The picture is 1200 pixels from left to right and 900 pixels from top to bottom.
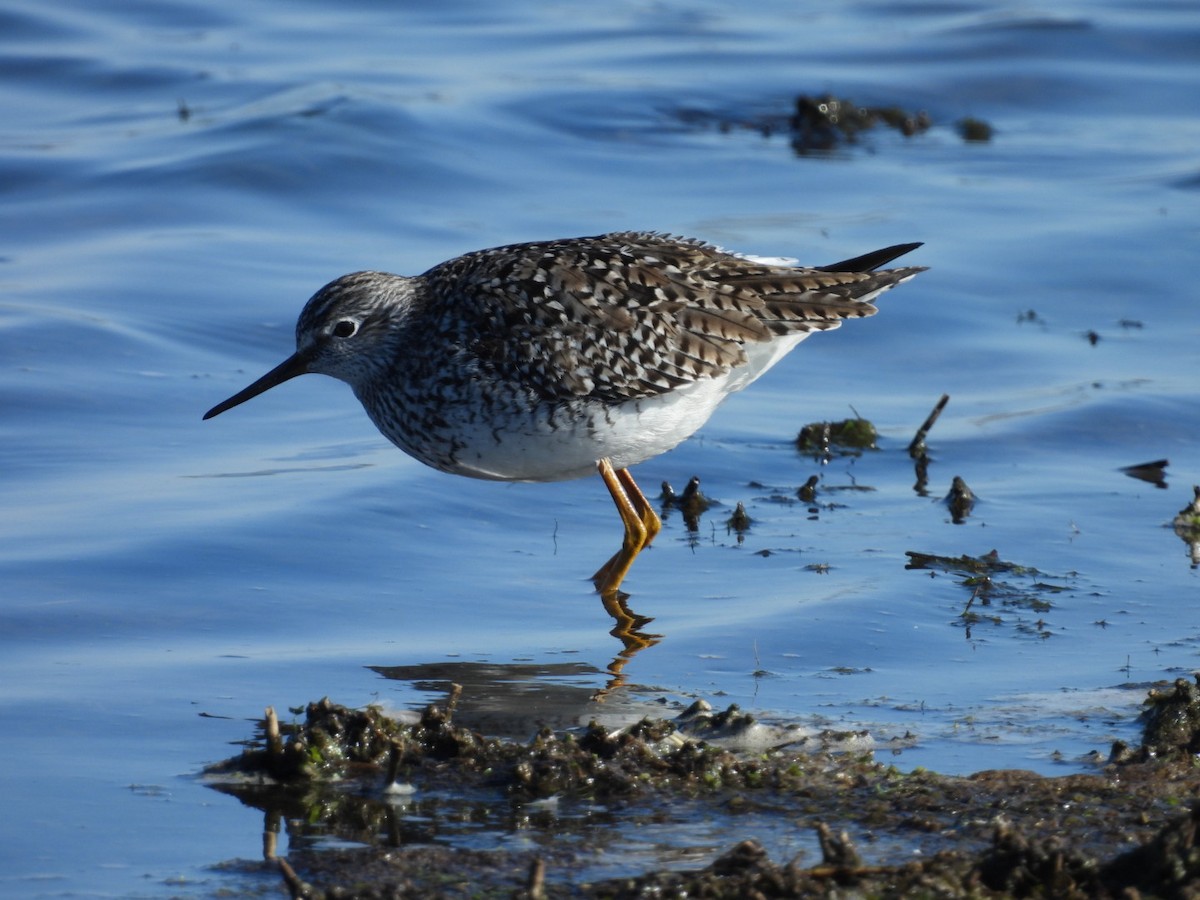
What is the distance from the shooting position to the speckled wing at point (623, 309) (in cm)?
796

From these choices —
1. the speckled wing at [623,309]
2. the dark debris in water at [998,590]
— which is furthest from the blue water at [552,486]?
the speckled wing at [623,309]

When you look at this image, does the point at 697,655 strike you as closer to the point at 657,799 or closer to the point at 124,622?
the point at 657,799

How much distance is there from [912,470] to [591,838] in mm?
5222

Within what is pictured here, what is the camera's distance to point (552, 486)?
9766 mm

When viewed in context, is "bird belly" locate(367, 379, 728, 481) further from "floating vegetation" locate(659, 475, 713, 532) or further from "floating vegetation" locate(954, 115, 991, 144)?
"floating vegetation" locate(954, 115, 991, 144)

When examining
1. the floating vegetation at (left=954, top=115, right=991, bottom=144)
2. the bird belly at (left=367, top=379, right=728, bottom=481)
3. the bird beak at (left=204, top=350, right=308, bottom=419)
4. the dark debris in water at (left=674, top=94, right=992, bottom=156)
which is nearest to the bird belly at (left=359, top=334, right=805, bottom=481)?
the bird belly at (left=367, top=379, right=728, bottom=481)

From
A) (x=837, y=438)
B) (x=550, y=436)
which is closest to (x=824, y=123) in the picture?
(x=837, y=438)

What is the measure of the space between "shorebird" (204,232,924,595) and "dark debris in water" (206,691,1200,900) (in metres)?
2.20

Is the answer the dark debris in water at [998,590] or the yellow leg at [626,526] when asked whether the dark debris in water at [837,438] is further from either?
the dark debris in water at [998,590]

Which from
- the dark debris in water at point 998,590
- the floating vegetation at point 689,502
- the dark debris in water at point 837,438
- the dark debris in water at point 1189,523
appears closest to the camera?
the dark debris in water at point 998,590

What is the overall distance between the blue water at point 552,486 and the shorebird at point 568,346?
66 centimetres

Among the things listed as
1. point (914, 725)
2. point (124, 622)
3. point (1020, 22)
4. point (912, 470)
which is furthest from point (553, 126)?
point (914, 725)

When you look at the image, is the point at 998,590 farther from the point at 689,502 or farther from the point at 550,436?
the point at 550,436

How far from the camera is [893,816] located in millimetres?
5176
